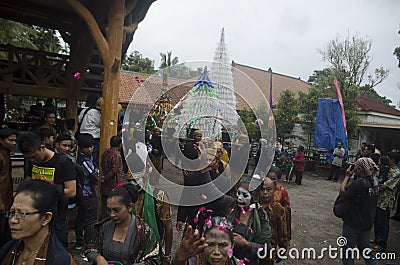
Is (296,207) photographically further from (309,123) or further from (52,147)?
(309,123)

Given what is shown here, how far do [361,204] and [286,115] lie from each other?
10.3m

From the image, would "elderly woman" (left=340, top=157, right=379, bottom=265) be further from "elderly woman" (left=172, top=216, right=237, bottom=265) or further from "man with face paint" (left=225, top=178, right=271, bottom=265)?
"elderly woman" (left=172, top=216, right=237, bottom=265)

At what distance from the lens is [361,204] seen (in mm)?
3473

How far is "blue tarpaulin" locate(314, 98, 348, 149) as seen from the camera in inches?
436

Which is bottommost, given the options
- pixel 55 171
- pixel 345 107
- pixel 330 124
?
pixel 55 171

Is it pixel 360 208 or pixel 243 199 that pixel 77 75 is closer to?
pixel 243 199

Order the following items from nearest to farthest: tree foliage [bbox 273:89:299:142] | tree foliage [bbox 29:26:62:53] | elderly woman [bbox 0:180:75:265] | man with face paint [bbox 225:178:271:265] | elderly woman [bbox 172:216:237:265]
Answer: elderly woman [bbox 0:180:75:265] → elderly woman [bbox 172:216:237:265] → man with face paint [bbox 225:178:271:265] → tree foliage [bbox 273:89:299:142] → tree foliage [bbox 29:26:62:53]

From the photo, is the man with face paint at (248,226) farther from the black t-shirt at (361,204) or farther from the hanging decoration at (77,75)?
the hanging decoration at (77,75)

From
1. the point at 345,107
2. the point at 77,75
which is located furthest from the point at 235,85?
the point at 345,107

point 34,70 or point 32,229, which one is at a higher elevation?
point 34,70

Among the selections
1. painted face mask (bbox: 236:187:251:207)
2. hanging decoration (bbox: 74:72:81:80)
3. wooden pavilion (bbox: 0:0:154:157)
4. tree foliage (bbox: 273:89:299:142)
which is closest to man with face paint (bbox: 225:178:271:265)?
painted face mask (bbox: 236:187:251:207)

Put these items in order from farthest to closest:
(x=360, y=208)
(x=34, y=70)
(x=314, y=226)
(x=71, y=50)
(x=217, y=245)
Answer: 1. (x=34, y=70)
2. (x=71, y=50)
3. (x=314, y=226)
4. (x=360, y=208)
5. (x=217, y=245)

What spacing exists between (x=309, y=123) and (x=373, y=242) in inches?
341

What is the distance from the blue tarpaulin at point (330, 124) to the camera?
11.1 meters
